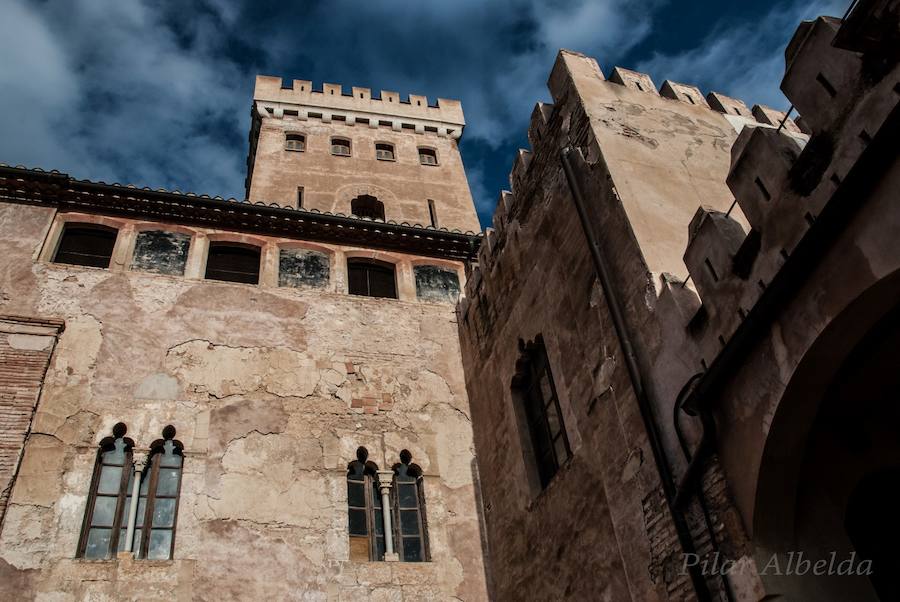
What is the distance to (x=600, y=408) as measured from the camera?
Result: 658 centimetres

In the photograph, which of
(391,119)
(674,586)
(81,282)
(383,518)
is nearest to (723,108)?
(674,586)

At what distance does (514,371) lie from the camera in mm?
8758

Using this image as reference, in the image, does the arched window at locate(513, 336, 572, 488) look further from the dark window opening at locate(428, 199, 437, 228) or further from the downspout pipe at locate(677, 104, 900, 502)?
the dark window opening at locate(428, 199, 437, 228)

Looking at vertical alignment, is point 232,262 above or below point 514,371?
above

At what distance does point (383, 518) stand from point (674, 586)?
438 centimetres

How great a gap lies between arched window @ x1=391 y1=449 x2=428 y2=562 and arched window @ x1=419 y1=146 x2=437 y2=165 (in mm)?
11950

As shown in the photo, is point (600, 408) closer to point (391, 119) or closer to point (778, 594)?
point (778, 594)

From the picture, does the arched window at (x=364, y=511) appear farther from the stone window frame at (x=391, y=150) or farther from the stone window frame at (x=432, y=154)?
the stone window frame at (x=432, y=154)

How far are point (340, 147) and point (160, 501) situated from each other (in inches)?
517

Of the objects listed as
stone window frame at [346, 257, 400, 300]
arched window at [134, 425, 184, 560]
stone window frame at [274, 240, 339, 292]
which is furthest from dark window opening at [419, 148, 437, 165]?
arched window at [134, 425, 184, 560]

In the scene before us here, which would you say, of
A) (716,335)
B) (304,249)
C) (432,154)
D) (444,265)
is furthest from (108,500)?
(432,154)

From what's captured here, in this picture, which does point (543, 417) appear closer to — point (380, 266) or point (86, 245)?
point (380, 266)

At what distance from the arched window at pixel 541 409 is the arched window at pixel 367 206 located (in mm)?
9948

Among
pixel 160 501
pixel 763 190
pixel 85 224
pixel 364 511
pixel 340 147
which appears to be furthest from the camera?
pixel 340 147
